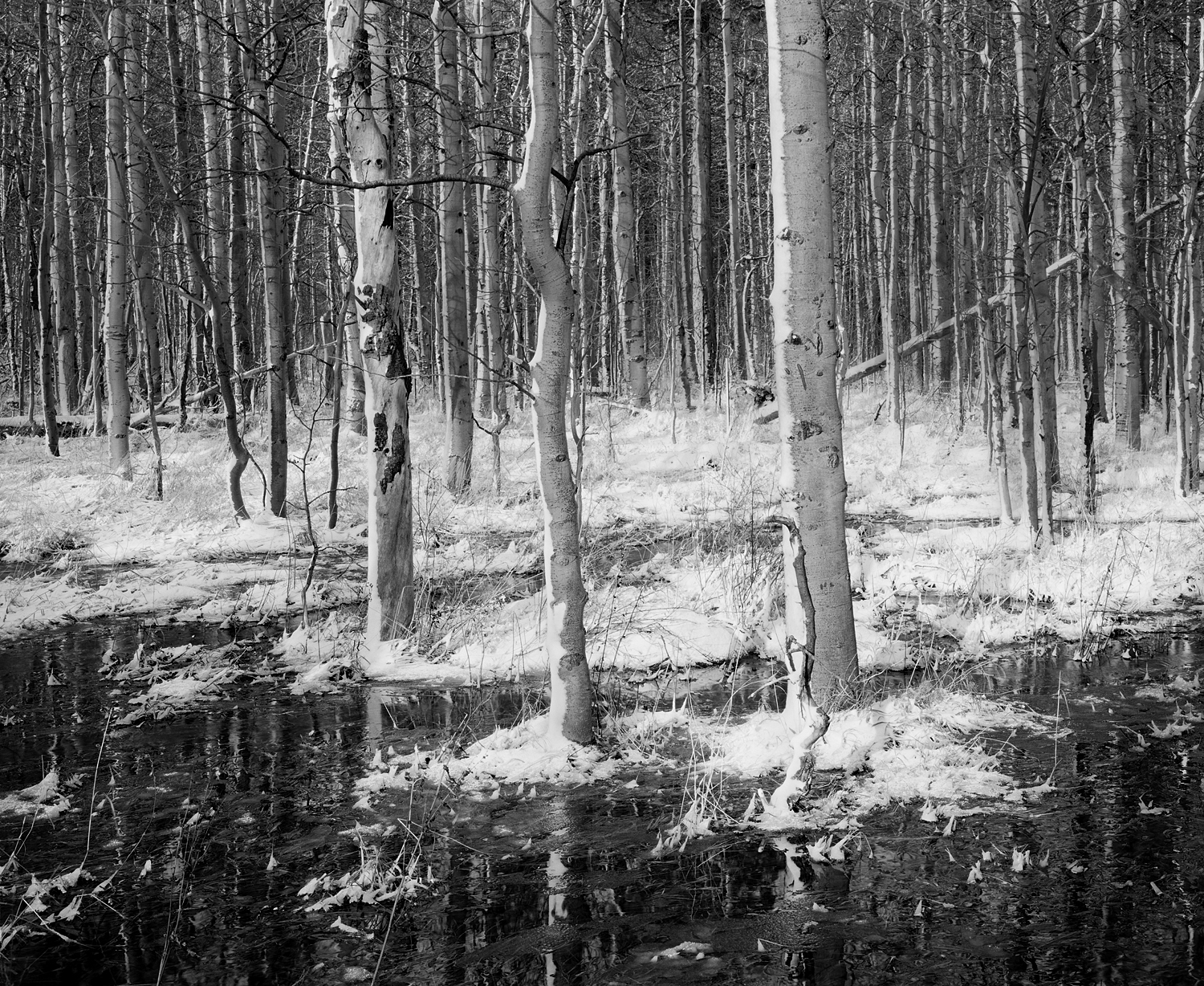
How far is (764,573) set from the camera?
7.92 m

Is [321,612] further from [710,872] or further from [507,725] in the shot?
[710,872]

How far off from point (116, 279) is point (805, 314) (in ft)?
37.8

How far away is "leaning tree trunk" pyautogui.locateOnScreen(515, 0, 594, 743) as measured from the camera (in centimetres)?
438

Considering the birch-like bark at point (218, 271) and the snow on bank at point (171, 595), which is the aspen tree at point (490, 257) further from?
the snow on bank at point (171, 595)

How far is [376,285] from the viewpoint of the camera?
21.2ft

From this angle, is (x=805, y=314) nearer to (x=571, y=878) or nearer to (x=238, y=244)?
(x=571, y=878)

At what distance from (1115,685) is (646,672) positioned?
2.73m

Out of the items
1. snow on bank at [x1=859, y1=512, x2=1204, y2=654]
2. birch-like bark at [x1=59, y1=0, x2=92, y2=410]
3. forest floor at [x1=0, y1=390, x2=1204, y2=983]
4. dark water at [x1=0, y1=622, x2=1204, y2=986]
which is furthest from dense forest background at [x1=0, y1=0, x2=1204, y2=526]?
dark water at [x1=0, y1=622, x2=1204, y2=986]

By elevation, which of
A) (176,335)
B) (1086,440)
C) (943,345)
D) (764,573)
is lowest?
(764,573)

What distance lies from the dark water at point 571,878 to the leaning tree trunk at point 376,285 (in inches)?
64.2

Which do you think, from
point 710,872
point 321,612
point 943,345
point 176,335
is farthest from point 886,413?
point 176,335

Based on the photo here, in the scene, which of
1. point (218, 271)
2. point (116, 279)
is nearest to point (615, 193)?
point (218, 271)

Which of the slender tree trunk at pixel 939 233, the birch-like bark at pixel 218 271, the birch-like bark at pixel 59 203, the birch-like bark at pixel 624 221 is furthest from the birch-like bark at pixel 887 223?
the birch-like bark at pixel 59 203

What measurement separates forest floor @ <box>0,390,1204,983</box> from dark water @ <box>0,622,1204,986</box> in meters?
0.02
